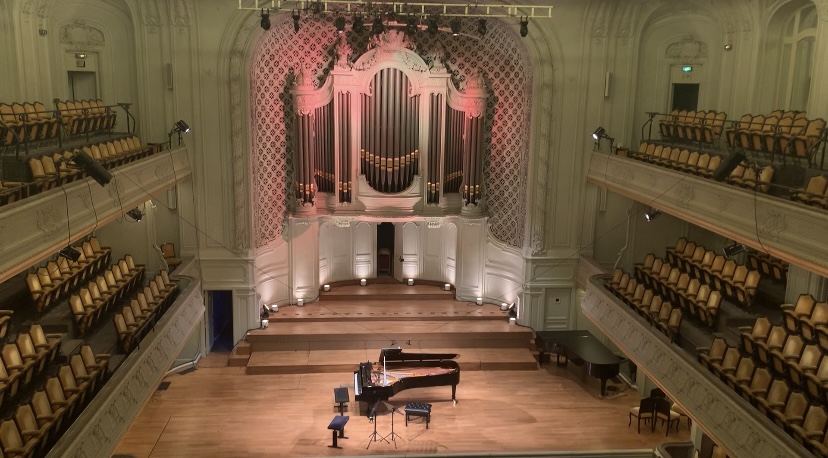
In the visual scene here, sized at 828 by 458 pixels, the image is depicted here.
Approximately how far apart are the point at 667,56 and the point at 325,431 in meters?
8.97

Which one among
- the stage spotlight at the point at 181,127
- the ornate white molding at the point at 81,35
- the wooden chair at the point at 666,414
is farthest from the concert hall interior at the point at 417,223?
the stage spotlight at the point at 181,127

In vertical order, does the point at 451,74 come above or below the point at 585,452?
above

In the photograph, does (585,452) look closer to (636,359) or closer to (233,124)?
(636,359)

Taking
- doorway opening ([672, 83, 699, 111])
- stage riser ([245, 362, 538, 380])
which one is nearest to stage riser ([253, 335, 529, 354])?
stage riser ([245, 362, 538, 380])

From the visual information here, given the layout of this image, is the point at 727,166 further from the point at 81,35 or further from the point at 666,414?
the point at 81,35

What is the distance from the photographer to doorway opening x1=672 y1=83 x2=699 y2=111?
46.0ft

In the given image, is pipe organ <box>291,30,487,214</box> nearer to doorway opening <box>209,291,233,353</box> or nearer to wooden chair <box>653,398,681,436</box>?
doorway opening <box>209,291,233,353</box>

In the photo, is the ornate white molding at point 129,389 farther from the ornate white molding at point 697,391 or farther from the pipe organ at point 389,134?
the ornate white molding at point 697,391

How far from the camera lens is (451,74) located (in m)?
14.7

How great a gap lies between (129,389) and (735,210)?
7410 millimetres

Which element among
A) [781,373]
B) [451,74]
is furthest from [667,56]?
[781,373]

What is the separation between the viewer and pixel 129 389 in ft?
28.2

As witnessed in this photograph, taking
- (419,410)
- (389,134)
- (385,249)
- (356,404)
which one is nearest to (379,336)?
(356,404)

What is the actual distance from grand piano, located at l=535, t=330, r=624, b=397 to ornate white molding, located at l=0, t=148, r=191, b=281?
23.3 ft
